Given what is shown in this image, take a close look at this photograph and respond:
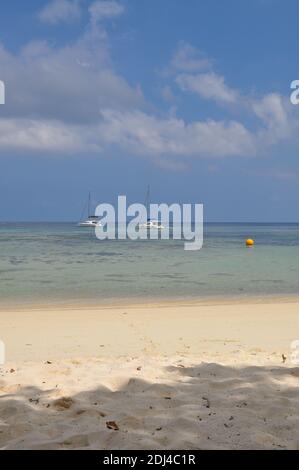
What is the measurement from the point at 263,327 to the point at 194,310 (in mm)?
2805

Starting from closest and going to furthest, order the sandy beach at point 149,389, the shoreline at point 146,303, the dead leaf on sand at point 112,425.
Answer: the sandy beach at point 149,389
the dead leaf on sand at point 112,425
the shoreline at point 146,303

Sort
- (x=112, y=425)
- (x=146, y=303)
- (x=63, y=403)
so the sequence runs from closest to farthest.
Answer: (x=112, y=425)
(x=63, y=403)
(x=146, y=303)

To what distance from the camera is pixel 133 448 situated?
11.3ft

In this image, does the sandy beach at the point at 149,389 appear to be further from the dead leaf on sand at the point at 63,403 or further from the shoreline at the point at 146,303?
the shoreline at the point at 146,303

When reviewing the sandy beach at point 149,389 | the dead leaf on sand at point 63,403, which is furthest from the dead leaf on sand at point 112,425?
the dead leaf on sand at point 63,403

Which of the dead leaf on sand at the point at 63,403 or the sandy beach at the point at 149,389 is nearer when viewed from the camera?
the sandy beach at the point at 149,389

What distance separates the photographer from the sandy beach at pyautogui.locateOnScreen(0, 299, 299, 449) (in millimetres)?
3639

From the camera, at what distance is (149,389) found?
4.80 m

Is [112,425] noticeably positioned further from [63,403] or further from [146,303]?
[146,303]

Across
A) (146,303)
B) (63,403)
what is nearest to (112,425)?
(63,403)

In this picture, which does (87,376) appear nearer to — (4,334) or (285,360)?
(285,360)

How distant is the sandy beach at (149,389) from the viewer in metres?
3.64

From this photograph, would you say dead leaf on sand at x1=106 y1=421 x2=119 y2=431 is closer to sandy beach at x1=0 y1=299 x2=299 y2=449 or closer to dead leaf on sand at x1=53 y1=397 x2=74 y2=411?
sandy beach at x1=0 y1=299 x2=299 y2=449

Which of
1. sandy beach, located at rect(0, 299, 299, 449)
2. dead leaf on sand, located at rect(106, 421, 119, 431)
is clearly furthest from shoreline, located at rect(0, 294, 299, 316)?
dead leaf on sand, located at rect(106, 421, 119, 431)
